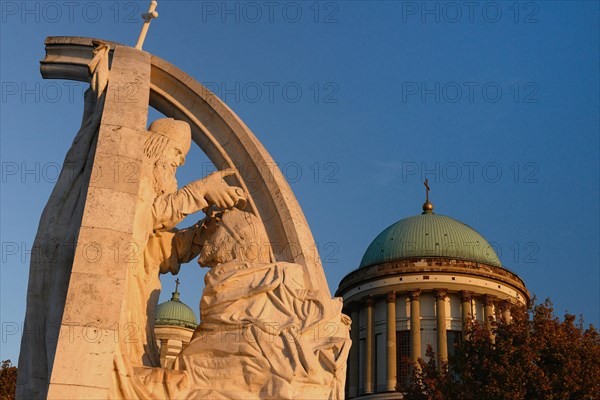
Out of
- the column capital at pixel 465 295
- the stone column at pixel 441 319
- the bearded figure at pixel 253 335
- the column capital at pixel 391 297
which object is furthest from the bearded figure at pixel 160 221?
the column capital at pixel 465 295

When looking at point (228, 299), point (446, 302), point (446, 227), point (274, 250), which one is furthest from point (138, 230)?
point (446, 227)

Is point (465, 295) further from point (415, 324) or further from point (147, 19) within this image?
point (147, 19)

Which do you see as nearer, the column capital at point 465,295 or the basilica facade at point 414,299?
the basilica facade at point 414,299

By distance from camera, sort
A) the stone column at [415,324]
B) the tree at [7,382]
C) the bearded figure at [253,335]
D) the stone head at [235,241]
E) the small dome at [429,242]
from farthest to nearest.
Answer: the small dome at [429,242] → the stone column at [415,324] → the tree at [7,382] → the stone head at [235,241] → the bearded figure at [253,335]

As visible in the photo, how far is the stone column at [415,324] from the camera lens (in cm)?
5019

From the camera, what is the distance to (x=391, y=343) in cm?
5128

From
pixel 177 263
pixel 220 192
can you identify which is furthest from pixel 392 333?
pixel 220 192

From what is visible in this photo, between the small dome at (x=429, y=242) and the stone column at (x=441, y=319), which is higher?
the small dome at (x=429, y=242)

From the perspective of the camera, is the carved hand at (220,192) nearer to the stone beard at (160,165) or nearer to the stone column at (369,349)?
the stone beard at (160,165)

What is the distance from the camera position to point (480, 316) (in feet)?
169

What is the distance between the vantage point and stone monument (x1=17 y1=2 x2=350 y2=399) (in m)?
8.80

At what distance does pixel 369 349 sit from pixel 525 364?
1133 inches

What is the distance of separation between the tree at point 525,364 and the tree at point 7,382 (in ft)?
42.8

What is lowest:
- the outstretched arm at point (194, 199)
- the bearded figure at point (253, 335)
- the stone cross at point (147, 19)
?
the bearded figure at point (253, 335)
